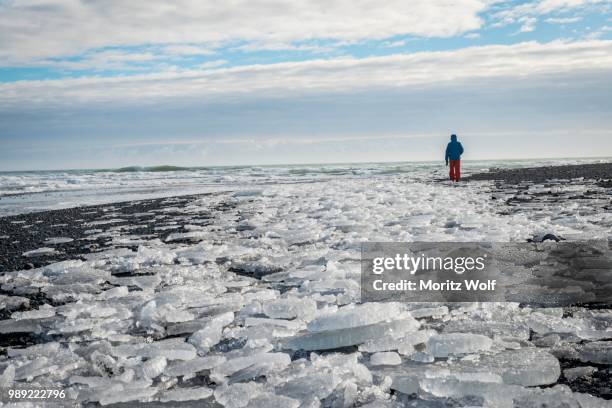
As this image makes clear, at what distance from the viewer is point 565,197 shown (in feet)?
33.1

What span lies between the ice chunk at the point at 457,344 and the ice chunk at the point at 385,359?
199mm

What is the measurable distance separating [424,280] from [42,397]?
2740 millimetres

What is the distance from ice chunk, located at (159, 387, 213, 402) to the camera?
2260 mm

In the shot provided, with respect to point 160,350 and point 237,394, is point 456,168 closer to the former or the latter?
point 160,350

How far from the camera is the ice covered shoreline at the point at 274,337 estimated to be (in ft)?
7.39

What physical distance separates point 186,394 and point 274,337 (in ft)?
2.43

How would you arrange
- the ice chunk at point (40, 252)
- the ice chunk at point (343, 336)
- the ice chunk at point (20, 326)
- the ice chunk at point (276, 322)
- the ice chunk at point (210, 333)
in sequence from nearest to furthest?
1. the ice chunk at point (343, 336)
2. the ice chunk at point (210, 333)
3. the ice chunk at point (276, 322)
4. the ice chunk at point (20, 326)
5. the ice chunk at point (40, 252)

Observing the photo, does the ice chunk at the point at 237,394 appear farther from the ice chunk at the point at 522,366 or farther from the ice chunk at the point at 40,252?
the ice chunk at the point at 40,252

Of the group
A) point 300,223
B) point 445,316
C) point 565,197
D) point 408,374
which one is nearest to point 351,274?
point 445,316

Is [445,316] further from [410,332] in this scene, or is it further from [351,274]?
[351,274]

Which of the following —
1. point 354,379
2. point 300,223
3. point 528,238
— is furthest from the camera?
point 300,223

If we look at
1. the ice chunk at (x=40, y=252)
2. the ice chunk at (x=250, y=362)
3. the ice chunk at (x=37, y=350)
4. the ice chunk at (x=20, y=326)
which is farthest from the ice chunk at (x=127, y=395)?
the ice chunk at (x=40, y=252)
